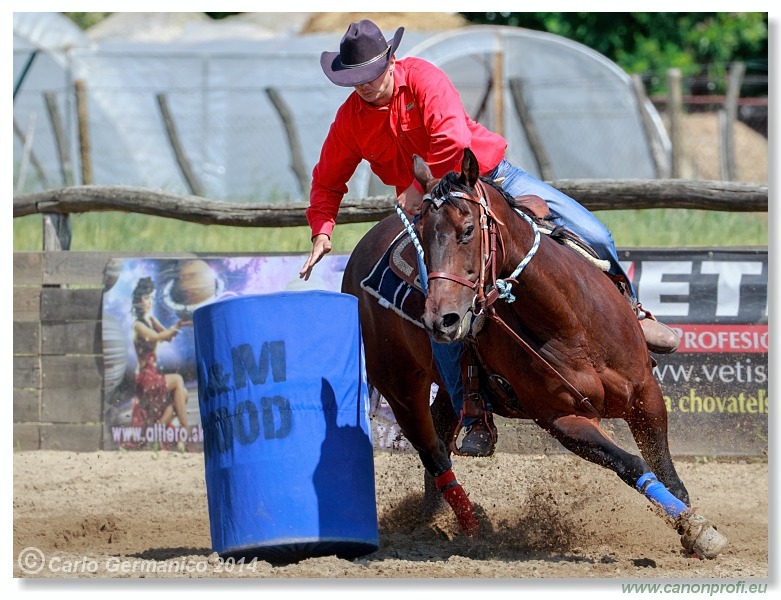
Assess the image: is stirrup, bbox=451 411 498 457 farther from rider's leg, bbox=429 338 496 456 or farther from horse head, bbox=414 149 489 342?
horse head, bbox=414 149 489 342

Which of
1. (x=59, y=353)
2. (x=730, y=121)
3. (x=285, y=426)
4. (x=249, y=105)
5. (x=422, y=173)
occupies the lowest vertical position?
(x=285, y=426)

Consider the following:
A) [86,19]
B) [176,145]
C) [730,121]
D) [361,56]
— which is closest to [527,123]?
[730,121]

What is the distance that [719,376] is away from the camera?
7.61 metres

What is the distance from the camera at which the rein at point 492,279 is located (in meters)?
4.43

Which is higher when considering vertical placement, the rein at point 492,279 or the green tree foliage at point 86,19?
the green tree foliage at point 86,19

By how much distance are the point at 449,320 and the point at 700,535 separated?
1533 millimetres

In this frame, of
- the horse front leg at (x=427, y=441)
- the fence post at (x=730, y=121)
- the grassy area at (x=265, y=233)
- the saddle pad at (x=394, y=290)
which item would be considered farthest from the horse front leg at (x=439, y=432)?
the fence post at (x=730, y=121)

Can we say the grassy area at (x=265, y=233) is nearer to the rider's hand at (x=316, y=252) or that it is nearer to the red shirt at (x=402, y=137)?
the red shirt at (x=402, y=137)

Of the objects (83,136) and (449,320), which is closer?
(449,320)

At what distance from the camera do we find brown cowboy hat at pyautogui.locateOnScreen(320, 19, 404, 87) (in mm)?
5145

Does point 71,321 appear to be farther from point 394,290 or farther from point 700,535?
point 700,535

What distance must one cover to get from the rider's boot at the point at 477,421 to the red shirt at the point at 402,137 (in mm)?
1041

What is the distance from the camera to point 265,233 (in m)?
10.6

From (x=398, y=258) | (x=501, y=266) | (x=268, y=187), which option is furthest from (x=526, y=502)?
(x=268, y=187)
